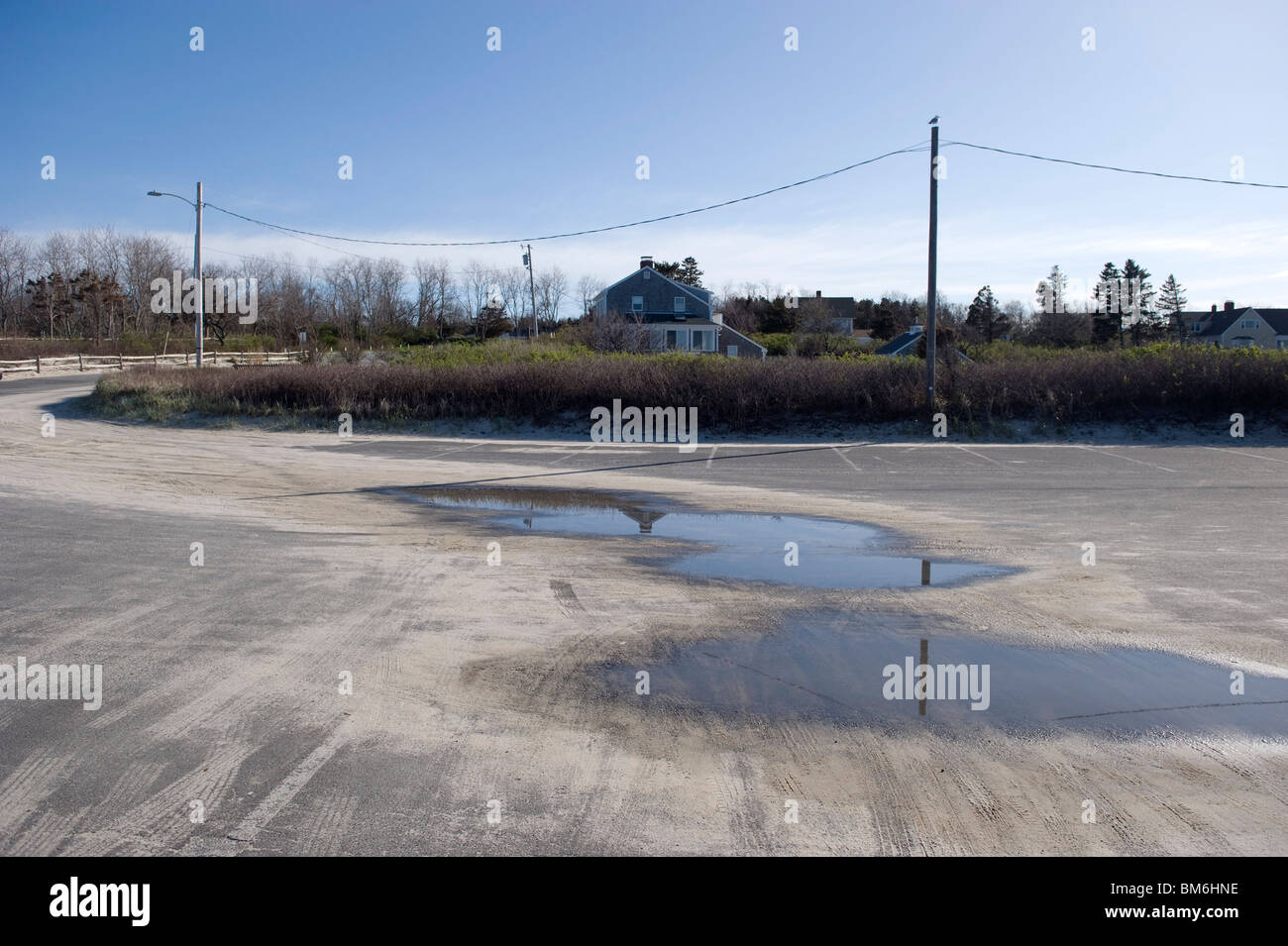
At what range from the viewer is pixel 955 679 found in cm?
622

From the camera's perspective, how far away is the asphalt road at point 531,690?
4168 mm

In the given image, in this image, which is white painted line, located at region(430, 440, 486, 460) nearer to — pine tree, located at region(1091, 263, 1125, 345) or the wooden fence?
the wooden fence

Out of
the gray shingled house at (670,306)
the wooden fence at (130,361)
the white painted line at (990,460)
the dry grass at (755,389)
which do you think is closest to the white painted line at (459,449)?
the dry grass at (755,389)

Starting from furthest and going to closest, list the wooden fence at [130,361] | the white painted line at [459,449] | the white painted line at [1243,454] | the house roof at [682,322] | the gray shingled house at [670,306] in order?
1. the gray shingled house at [670,306]
2. the house roof at [682,322]
3. the wooden fence at [130,361]
4. the white painted line at [459,449]
5. the white painted line at [1243,454]

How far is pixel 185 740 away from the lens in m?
5.02

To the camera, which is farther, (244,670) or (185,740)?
(244,670)

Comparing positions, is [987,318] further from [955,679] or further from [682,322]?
[955,679]

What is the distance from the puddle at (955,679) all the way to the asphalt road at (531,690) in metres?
0.16

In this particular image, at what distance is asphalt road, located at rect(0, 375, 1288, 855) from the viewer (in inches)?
164

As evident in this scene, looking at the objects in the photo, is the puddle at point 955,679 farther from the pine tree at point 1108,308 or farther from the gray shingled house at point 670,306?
the pine tree at point 1108,308
